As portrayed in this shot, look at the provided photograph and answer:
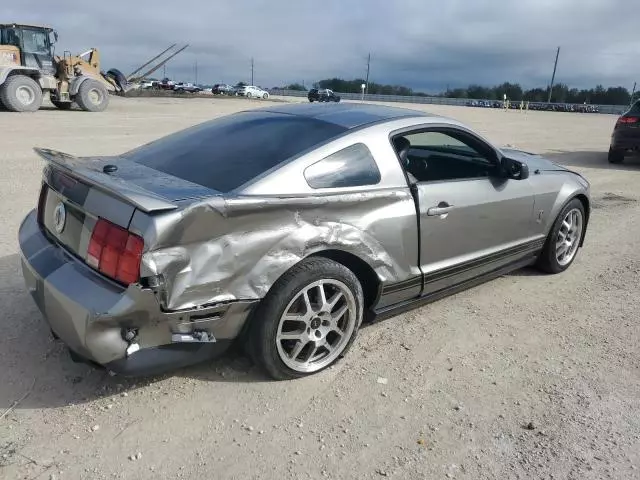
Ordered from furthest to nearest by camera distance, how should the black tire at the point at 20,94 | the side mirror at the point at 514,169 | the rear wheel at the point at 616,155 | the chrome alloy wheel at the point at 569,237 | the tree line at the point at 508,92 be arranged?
the tree line at the point at 508,92 < the black tire at the point at 20,94 < the rear wheel at the point at 616,155 < the chrome alloy wheel at the point at 569,237 < the side mirror at the point at 514,169

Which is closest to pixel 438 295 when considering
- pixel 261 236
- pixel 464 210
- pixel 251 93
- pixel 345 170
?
pixel 464 210

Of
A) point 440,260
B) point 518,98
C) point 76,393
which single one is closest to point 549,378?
point 440,260

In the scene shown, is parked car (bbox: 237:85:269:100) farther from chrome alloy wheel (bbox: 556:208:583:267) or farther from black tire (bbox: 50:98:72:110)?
chrome alloy wheel (bbox: 556:208:583:267)

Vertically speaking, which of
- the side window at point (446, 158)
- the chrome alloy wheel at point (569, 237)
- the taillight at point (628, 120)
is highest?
the taillight at point (628, 120)

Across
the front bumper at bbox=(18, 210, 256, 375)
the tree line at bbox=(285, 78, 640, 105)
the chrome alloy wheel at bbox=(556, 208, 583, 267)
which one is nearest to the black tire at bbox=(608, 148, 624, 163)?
the chrome alloy wheel at bbox=(556, 208, 583, 267)

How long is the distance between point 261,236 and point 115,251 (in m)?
0.70

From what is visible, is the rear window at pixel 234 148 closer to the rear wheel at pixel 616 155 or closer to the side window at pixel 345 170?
the side window at pixel 345 170

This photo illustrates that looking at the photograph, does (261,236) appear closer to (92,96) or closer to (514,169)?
(514,169)

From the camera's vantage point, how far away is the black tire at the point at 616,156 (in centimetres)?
1219

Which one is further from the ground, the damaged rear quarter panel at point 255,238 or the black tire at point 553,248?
the damaged rear quarter panel at point 255,238

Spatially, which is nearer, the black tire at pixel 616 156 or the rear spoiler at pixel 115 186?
the rear spoiler at pixel 115 186

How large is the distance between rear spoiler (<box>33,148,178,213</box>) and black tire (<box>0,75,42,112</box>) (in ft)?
62.1

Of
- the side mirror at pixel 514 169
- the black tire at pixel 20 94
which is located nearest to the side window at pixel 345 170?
the side mirror at pixel 514 169

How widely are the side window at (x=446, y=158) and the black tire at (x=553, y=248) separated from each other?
1.01 meters
